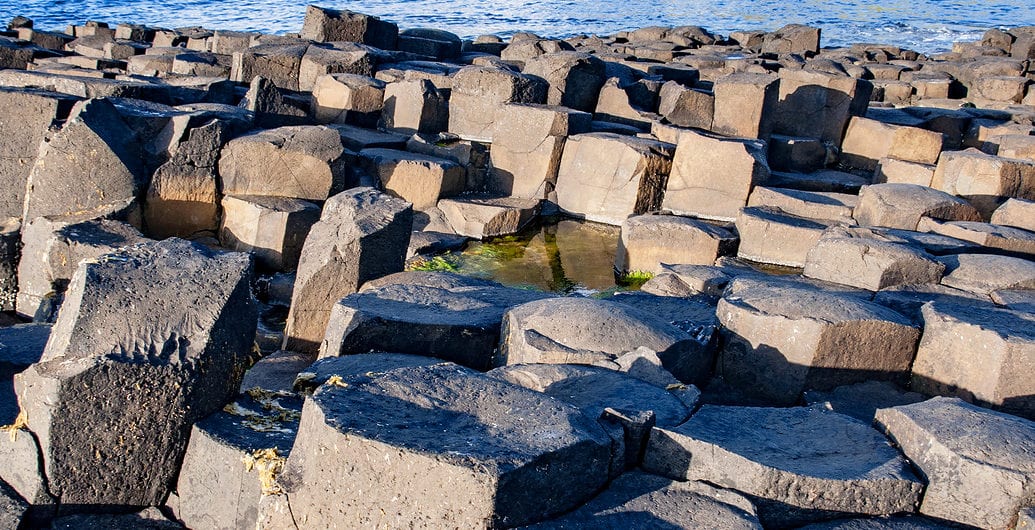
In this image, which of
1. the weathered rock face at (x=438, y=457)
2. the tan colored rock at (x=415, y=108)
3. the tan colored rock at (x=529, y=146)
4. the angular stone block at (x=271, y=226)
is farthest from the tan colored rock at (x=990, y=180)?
the weathered rock face at (x=438, y=457)

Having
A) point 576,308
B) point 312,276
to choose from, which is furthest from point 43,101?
point 576,308

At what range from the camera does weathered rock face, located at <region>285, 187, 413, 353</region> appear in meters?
5.52

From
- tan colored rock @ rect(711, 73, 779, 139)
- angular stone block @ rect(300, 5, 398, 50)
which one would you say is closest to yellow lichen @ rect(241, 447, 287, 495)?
tan colored rock @ rect(711, 73, 779, 139)

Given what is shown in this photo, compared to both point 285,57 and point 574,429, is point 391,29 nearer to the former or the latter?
point 285,57

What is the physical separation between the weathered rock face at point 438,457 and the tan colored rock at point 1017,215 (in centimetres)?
544

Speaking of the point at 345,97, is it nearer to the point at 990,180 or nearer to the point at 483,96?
the point at 483,96

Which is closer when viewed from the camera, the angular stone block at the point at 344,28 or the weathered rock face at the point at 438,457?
the weathered rock face at the point at 438,457

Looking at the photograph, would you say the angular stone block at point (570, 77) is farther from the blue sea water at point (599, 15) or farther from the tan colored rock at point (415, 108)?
the blue sea water at point (599, 15)

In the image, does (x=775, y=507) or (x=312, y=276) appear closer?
(x=775, y=507)

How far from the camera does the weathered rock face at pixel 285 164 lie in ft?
25.9

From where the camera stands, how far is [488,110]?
998 centimetres

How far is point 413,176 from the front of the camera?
883cm

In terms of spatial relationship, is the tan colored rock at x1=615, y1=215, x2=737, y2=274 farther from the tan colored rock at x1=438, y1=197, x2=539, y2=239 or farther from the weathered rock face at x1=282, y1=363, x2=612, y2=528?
the weathered rock face at x1=282, y1=363, x2=612, y2=528

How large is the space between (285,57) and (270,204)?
14.8ft
